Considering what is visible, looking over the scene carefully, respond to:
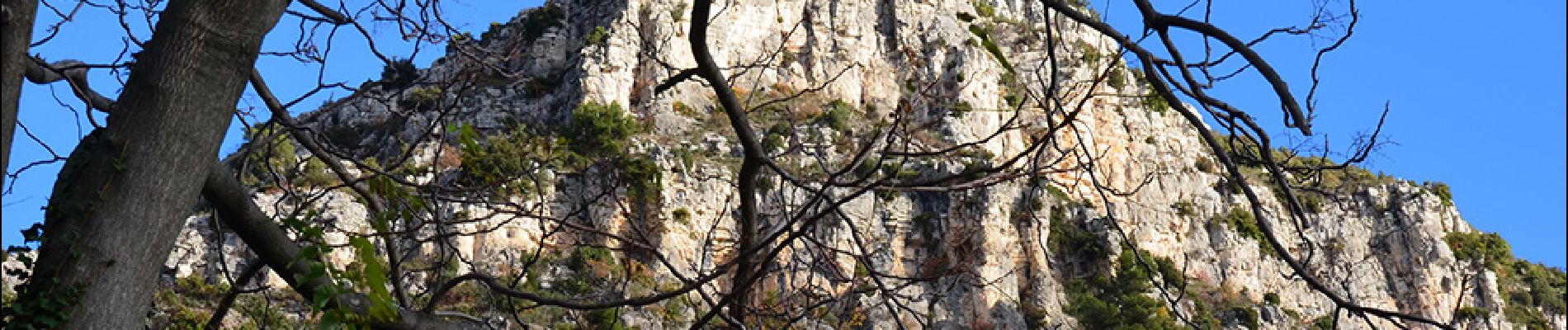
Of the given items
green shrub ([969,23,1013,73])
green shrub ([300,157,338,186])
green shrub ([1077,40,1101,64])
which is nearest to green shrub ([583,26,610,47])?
green shrub ([300,157,338,186])

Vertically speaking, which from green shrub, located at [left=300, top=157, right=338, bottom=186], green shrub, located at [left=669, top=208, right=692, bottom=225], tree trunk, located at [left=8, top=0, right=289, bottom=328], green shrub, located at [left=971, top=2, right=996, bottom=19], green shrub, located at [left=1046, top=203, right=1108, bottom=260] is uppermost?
green shrub, located at [left=971, top=2, right=996, bottom=19]

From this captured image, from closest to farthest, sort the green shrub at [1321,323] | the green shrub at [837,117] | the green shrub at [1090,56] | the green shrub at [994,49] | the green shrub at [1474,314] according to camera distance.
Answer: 1. the green shrub at [1090,56]
2. the green shrub at [994,49]
3. the green shrub at [1321,323]
4. the green shrub at [837,117]
5. the green shrub at [1474,314]

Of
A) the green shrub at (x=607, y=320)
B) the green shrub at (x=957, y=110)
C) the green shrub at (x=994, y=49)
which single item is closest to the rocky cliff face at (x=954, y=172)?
the green shrub at (x=607, y=320)

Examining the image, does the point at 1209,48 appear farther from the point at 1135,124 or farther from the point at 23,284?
the point at 1135,124

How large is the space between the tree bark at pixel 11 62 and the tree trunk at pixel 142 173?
5.6 inches

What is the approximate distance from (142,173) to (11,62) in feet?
0.70

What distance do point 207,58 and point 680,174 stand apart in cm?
3027

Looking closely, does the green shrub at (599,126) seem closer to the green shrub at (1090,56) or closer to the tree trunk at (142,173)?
the green shrub at (1090,56)

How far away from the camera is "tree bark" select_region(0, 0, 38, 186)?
150 cm

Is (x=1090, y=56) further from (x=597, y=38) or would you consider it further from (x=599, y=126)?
(x=597, y=38)

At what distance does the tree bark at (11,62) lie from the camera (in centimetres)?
150

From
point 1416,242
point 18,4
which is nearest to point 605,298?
point 18,4

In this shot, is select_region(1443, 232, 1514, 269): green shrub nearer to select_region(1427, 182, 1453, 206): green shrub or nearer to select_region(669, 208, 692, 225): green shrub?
select_region(1427, 182, 1453, 206): green shrub

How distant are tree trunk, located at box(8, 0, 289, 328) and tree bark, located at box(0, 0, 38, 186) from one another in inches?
5.6
